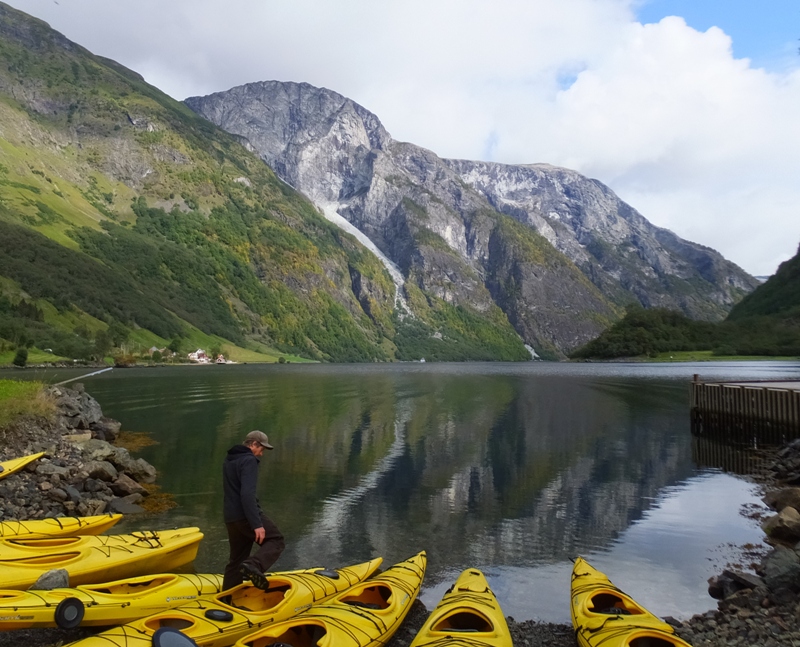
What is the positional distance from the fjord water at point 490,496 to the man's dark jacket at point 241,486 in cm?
515

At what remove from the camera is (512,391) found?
85.6m

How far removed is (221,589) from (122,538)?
13.7 feet

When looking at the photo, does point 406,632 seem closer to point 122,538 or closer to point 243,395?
point 122,538

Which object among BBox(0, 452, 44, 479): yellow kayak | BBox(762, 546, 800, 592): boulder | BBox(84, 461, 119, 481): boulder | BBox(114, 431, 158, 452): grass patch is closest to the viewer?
BBox(762, 546, 800, 592): boulder

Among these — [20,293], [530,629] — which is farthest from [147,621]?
[20,293]

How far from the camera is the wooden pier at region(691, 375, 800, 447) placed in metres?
34.9

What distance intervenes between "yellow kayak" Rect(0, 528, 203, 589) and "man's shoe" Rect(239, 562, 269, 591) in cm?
445

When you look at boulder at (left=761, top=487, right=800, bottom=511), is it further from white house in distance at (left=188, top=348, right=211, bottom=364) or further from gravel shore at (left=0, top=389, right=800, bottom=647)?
white house in distance at (left=188, top=348, right=211, bottom=364)

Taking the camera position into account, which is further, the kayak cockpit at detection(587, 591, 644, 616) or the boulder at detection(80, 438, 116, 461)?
the boulder at detection(80, 438, 116, 461)

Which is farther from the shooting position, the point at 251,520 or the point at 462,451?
the point at 462,451

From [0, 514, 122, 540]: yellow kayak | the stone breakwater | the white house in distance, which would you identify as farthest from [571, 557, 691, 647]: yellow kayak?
the white house in distance

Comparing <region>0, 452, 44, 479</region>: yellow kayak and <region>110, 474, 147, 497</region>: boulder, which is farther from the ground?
<region>0, 452, 44, 479</region>: yellow kayak

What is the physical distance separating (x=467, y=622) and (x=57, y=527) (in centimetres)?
1178

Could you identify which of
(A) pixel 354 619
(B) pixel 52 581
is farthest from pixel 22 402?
(A) pixel 354 619
